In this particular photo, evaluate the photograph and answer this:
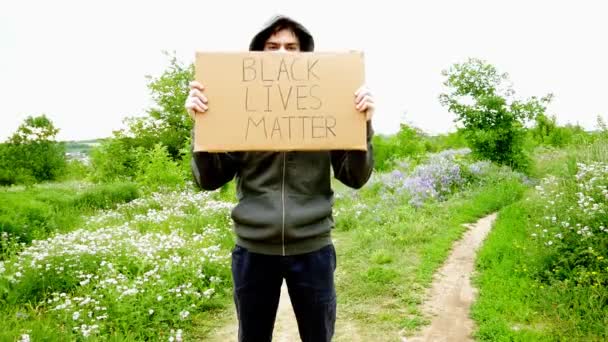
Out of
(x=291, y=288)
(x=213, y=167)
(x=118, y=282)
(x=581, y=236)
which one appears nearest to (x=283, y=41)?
(x=213, y=167)

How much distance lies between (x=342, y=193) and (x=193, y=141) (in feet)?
37.8

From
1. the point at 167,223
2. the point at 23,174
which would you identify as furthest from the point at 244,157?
the point at 23,174

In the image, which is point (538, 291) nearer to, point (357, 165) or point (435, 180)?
point (357, 165)

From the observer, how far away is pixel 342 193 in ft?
45.5

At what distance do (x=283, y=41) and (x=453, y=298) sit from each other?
4.33m

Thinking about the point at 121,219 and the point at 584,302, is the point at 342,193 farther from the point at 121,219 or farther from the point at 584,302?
the point at 584,302

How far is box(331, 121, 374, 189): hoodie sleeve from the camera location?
247 cm

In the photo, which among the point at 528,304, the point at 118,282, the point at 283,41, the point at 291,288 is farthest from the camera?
the point at 118,282

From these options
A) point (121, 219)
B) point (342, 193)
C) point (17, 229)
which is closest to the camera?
point (17, 229)

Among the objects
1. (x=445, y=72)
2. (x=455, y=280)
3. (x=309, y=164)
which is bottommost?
(x=455, y=280)

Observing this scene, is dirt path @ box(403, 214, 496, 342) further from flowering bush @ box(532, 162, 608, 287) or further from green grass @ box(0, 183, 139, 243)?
green grass @ box(0, 183, 139, 243)

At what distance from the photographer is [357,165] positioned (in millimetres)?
2482

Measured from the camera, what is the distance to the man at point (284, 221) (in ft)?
8.12

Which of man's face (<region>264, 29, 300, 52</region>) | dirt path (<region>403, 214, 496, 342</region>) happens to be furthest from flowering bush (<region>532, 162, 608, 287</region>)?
man's face (<region>264, 29, 300, 52</region>)
